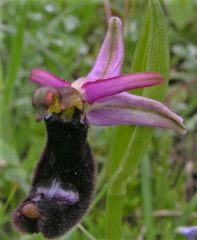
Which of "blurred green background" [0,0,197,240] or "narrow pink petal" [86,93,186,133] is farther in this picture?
"blurred green background" [0,0,197,240]

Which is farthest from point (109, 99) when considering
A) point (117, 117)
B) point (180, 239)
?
point (180, 239)

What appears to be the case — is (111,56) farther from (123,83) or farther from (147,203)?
(147,203)

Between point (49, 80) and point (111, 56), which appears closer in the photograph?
point (49, 80)

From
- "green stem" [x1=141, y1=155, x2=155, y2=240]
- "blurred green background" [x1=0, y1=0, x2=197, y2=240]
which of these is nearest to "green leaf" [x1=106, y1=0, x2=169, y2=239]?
"blurred green background" [x1=0, y1=0, x2=197, y2=240]

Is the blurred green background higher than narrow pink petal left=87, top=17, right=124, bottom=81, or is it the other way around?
narrow pink petal left=87, top=17, right=124, bottom=81

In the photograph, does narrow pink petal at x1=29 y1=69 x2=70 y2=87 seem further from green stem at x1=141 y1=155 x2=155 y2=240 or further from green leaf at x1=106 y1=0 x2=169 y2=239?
green stem at x1=141 y1=155 x2=155 y2=240

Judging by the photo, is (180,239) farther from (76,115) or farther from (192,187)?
(76,115)

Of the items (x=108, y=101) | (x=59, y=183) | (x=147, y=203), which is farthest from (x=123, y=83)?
(x=147, y=203)

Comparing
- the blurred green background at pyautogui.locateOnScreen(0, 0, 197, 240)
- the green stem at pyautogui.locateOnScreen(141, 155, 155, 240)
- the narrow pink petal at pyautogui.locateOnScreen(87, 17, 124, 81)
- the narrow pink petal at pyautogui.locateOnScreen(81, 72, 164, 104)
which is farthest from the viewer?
the blurred green background at pyautogui.locateOnScreen(0, 0, 197, 240)

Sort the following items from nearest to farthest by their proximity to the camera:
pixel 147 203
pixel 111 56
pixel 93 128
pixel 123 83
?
pixel 123 83 < pixel 111 56 < pixel 147 203 < pixel 93 128
